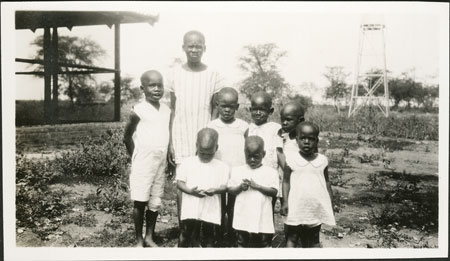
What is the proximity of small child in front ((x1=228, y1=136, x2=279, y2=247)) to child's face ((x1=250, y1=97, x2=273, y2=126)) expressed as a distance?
215 mm

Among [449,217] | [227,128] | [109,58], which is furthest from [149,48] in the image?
[449,217]

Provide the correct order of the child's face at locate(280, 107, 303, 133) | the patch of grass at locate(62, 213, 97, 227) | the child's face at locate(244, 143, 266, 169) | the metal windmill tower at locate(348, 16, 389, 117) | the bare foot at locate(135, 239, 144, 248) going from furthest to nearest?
1. the metal windmill tower at locate(348, 16, 389, 117)
2. the patch of grass at locate(62, 213, 97, 227)
3. the bare foot at locate(135, 239, 144, 248)
4. the child's face at locate(280, 107, 303, 133)
5. the child's face at locate(244, 143, 266, 169)

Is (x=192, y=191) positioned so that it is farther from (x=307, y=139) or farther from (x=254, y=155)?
(x=307, y=139)

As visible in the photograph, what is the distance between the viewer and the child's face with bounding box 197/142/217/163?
2785mm

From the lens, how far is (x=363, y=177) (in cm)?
409

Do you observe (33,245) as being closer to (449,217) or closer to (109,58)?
(109,58)

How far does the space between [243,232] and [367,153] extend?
1875 millimetres

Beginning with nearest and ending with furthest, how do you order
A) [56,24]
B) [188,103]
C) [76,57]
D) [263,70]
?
[188,103] → [56,24] → [263,70] → [76,57]

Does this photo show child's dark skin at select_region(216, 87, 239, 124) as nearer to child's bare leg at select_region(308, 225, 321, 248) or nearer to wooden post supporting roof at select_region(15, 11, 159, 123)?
child's bare leg at select_region(308, 225, 321, 248)

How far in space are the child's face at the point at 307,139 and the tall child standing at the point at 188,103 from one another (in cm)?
65

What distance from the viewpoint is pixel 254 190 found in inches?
111

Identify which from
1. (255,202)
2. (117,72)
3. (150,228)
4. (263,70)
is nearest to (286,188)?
(255,202)

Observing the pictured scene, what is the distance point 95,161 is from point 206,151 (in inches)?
62.8

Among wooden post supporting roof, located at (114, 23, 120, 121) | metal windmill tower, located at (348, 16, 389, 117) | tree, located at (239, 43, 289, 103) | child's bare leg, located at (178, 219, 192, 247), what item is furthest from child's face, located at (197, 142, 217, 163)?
metal windmill tower, located at (348, 16, 389, 117)
